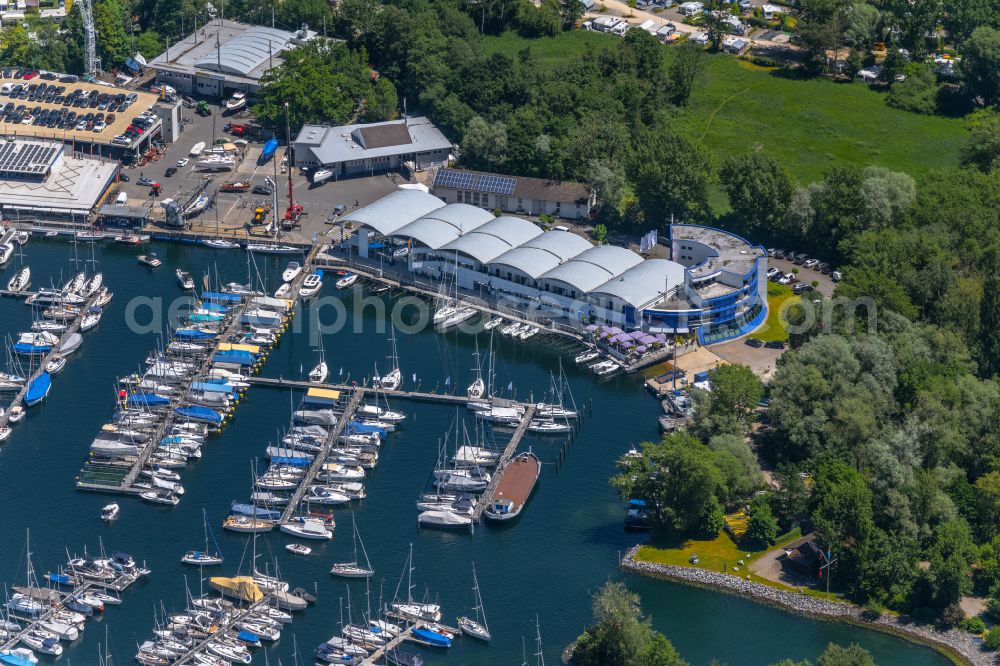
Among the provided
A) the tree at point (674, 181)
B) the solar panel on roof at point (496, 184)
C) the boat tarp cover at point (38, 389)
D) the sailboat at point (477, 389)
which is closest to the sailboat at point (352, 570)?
the sailboat at point (477, 389)

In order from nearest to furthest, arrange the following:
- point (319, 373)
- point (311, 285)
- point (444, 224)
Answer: point (319, 373) → point (311, 285) → point (444, 224)

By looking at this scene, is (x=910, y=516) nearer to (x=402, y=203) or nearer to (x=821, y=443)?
(x=821, y=443)

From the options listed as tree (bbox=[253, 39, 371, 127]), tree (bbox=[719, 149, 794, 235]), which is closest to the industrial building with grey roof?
tree (bbox=[719, 149, 794, 235])

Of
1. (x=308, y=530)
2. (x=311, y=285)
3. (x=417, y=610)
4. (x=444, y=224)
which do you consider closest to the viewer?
(x=417, y=610)

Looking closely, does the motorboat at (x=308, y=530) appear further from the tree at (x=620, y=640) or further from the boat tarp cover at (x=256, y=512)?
the tree at (x=620, y=640)

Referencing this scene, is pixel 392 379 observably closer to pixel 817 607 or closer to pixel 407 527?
pixel 407 527

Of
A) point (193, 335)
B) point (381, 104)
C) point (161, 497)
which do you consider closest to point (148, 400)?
point (193, 335)
